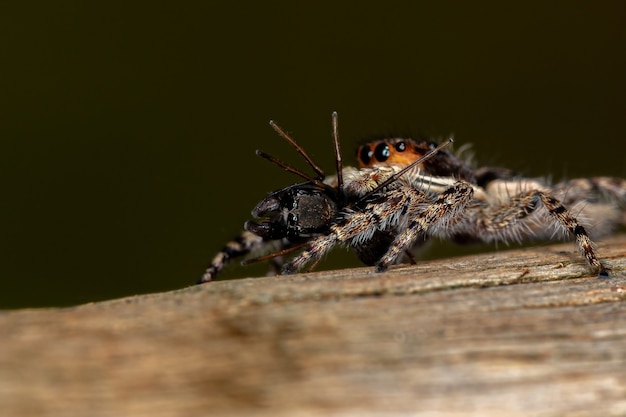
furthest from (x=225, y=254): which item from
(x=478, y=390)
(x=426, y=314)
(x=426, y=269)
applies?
(x=478, y=390)

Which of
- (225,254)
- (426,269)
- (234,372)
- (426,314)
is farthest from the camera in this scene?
(225,254)

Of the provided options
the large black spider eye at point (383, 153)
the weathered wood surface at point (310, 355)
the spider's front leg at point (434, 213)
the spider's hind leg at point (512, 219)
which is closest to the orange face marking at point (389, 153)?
the large black spider eye at point (383, 153)

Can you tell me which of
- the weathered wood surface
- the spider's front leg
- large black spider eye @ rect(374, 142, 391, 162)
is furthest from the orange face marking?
the weathered wood surface

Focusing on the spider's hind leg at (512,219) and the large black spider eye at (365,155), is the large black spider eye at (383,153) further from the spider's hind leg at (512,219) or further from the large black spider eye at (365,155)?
the spider's hind leg at (512,219)

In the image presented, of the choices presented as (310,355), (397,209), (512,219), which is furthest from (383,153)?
(310,355)

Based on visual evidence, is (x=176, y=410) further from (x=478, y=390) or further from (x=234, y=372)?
(x=478, y=390)

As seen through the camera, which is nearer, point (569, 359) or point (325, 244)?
point (569, 359)

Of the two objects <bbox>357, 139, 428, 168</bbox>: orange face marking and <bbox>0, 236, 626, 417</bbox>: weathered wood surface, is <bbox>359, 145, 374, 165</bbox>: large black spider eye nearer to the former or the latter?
<bbox>357, 139, 428, 168</bbox>: orange face marking

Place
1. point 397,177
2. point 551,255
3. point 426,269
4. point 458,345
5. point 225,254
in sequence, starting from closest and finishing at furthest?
point 458,345 < point 426,269 < point 551,255 < point 397,177 < point 225,254
